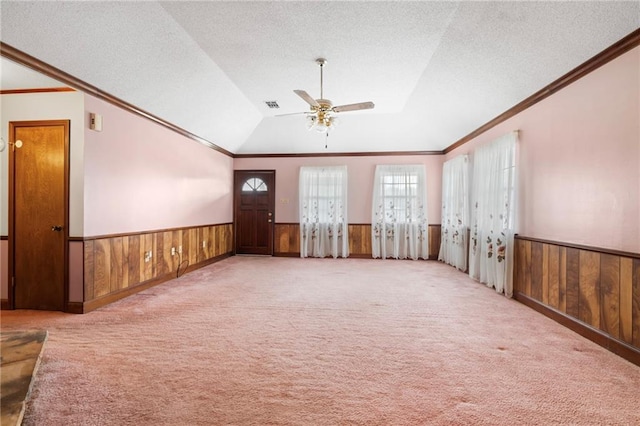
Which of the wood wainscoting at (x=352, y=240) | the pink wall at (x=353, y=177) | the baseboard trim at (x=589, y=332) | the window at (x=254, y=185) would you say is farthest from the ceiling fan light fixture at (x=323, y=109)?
the window at (x=254, y=185)

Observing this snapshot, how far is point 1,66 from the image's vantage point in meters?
3.15

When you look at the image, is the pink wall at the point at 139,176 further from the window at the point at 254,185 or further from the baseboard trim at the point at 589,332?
the baseboard trim at the point at 589,332

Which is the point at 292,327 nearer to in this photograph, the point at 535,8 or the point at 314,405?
the point at 314,405

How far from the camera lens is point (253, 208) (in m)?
8.05

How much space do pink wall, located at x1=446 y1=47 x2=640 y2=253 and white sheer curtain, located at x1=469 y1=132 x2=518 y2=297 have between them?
0.17 m

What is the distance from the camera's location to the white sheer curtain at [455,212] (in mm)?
6020

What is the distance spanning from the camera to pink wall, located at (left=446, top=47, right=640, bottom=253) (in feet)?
8.44

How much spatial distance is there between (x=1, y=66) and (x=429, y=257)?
301 inches

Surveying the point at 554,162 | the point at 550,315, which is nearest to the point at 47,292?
the point at 550,315

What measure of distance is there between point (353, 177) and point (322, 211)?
1123mm

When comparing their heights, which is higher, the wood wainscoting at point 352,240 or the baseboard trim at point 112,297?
the wood wainscoting at point 352,240

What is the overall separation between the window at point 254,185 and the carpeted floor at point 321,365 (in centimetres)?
423

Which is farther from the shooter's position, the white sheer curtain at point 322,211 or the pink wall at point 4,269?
the white sheer curtain at point 322,211

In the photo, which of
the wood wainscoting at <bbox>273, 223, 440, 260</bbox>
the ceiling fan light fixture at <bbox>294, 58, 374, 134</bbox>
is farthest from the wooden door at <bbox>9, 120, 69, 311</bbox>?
the wood wainscoting at <bbox>273, 223, 440, 260</bbox>
